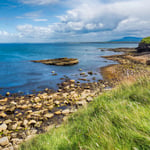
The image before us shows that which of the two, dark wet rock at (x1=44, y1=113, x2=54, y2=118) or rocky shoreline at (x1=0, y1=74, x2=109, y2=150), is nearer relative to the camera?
rocky shoreline at (x1=0, y1=74, x2=109, y2=150)

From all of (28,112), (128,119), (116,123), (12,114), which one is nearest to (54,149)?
(116,123)

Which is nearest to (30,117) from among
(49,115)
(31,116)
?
(31,116)

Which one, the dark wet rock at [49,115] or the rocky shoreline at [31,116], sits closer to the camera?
the rocky shoreline at [31,116]

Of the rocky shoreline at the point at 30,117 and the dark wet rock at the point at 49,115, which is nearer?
the rocky shoreline at the point at 30,117

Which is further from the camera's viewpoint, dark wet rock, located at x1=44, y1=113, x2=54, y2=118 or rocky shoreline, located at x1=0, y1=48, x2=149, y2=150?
dark wet rock, located at x1=44, y1=113, x2=54, y2=118

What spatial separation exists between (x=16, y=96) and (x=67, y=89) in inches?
237

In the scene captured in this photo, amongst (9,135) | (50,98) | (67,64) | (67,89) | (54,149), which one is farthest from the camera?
(67,64)

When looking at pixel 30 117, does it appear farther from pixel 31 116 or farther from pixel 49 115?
pixel 49 115

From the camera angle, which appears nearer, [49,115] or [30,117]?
[30,117]

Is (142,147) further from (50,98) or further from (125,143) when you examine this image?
(50,98)

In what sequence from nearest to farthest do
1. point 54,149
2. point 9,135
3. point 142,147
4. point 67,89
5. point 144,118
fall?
point 142,147, point 144,118, point 54,149, point 9,135, point 67,89

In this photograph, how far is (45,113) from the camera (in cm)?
969

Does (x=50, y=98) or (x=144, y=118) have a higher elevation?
(x=144, y=118)

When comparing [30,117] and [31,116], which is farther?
[31,116]
